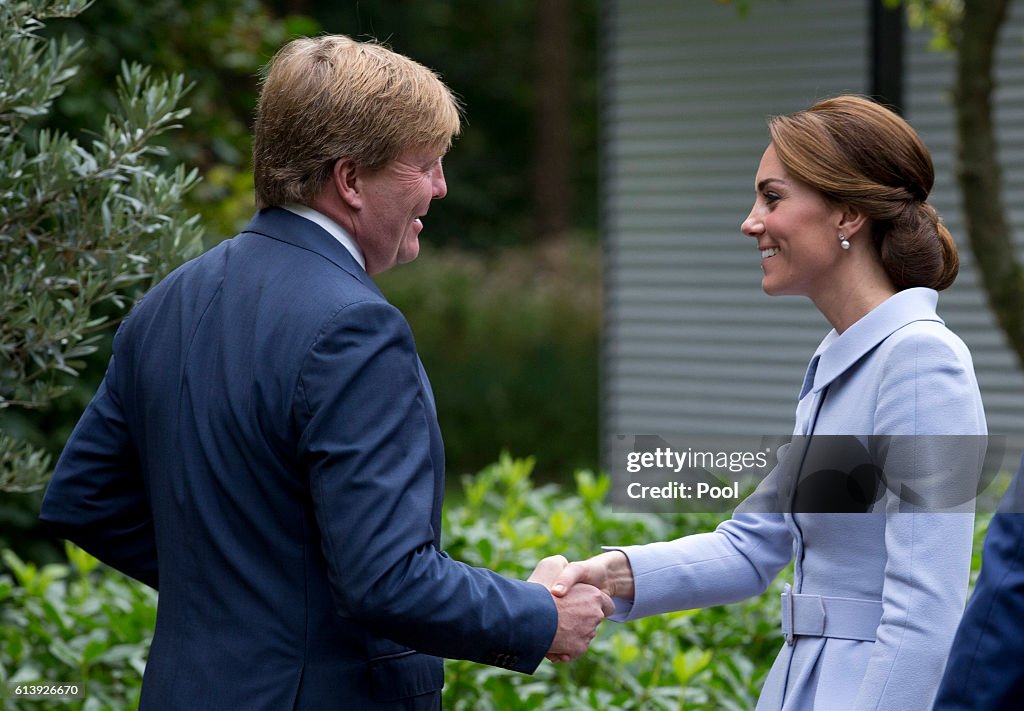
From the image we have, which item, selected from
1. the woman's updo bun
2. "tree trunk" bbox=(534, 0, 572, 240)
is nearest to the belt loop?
the woman's updo bun

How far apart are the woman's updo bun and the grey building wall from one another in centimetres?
611

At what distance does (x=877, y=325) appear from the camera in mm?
2367

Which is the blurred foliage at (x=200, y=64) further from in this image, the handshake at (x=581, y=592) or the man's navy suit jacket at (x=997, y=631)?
the man's navy suit jacket at (x=997, y=631)

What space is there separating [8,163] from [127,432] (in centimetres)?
93

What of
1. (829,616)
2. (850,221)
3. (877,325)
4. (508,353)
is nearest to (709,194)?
(850,221)

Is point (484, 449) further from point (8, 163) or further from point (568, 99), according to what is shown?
point (8, 163)

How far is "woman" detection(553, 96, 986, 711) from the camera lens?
215 cm

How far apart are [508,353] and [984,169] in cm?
1308

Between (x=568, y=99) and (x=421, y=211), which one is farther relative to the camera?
(x=568, y=99)

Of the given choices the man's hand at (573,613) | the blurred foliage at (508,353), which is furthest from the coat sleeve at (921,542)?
→ the blurred foliage at (508,353)

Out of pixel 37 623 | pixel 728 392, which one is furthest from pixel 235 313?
pixel 728 392

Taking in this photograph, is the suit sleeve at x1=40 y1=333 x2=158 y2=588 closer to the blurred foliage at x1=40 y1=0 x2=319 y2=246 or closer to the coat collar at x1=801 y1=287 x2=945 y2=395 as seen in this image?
the coat collar at x1=801 y1=287 x2=945 y2=395

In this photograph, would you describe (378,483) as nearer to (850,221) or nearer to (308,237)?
(308,237)

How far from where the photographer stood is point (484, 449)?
17500mm
